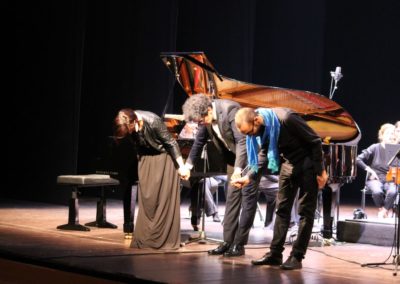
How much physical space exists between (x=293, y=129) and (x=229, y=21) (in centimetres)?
660

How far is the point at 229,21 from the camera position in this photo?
11906 millimetres

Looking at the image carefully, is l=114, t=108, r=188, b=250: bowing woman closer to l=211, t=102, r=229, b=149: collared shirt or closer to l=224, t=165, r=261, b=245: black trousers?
l=211, t=102, r=229, b=149: collared shirt

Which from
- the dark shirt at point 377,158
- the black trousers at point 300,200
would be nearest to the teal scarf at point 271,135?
the black trousers at point 300,200

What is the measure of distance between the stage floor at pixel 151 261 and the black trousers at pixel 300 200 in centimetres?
22

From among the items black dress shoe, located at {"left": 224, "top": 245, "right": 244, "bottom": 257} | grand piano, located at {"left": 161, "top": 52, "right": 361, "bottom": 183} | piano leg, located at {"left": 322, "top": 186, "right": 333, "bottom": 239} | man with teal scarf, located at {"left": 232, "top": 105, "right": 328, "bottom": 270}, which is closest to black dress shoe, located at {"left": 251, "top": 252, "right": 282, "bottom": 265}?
man with teal scarf, located at {"left": 232, "top": 105, "right": 328, "bottom": 270}

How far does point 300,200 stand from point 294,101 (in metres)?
2.04

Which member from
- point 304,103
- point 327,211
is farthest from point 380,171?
point 304,103

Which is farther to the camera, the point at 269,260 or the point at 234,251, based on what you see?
the point at 234,251

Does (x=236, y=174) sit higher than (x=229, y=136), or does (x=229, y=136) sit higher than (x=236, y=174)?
(x=229, y=136)

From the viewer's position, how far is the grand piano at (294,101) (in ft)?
24.0

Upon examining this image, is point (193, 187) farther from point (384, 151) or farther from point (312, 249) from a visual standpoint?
point (384, 151)

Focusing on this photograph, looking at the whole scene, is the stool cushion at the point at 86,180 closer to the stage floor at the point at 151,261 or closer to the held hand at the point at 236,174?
the stage floor at the point at 151,261

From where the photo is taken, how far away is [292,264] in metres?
5.61

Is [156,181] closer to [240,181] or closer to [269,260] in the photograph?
[240,181]
